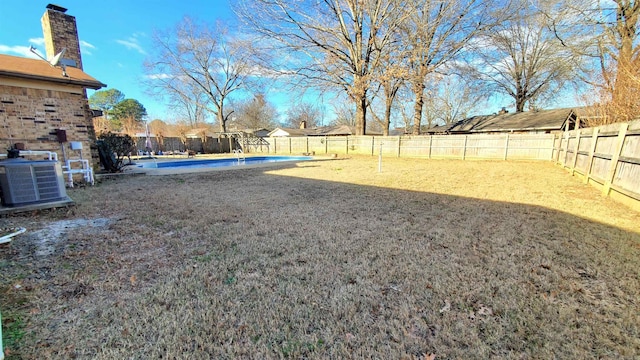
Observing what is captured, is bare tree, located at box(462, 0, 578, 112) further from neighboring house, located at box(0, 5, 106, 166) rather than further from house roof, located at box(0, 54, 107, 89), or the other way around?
neighboring house, located at box(0, 5, 106, 166)

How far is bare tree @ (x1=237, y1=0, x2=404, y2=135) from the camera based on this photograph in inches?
562

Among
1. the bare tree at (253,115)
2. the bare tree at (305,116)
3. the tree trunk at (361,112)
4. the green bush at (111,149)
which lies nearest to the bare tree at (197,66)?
the tree trunk at (361,112)

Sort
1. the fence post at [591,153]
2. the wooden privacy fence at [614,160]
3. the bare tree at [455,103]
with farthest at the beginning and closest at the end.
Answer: the bare tree at [455,103] < the fence post at [591,153] < the wooden privacy fence at [614,160]

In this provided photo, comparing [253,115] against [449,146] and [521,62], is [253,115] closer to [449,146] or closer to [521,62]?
[449,146]

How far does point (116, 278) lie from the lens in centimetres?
210

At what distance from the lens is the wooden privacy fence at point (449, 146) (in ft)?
41.1

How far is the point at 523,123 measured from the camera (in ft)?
61.8

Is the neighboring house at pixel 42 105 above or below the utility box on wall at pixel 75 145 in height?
above

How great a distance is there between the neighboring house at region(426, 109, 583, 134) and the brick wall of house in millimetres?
22340

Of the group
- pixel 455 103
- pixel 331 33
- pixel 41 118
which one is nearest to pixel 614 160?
pixel 41 118

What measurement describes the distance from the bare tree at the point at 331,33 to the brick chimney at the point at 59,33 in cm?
896

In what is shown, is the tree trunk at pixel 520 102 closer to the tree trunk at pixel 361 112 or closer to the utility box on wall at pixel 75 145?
the tree trunk at pixel 361 112

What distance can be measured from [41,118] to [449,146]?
16.7 m

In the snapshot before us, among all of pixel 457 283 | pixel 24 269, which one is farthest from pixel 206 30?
pixel 457 283
